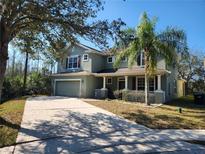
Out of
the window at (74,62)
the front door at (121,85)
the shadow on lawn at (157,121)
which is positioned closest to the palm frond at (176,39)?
the shadow on lawn at (157,121)

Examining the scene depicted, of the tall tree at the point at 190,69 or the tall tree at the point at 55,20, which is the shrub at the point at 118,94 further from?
the tall tree at the point at 190,69

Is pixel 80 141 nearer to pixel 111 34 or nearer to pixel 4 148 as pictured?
pixel 4 148

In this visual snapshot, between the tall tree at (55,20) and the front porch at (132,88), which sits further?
the front porch at (132,88)

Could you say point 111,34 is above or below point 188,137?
above

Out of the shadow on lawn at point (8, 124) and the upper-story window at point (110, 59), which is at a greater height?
the upper-story window at point (110, 59)

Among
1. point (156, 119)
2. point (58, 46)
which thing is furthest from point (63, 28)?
point (156, 119)

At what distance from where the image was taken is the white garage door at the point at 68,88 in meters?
28.3

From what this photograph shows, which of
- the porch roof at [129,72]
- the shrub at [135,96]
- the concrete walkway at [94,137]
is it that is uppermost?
the porch roof at [129,72]

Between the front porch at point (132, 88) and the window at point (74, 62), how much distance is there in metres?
3.88

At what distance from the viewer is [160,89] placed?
72.6ft

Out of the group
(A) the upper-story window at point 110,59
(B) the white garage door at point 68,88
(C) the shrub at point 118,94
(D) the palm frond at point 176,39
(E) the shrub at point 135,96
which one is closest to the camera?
(D) the palm frond at point 176,39

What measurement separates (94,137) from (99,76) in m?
18.2

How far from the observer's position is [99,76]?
89.6ft

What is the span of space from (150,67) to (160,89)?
12.8 ft
